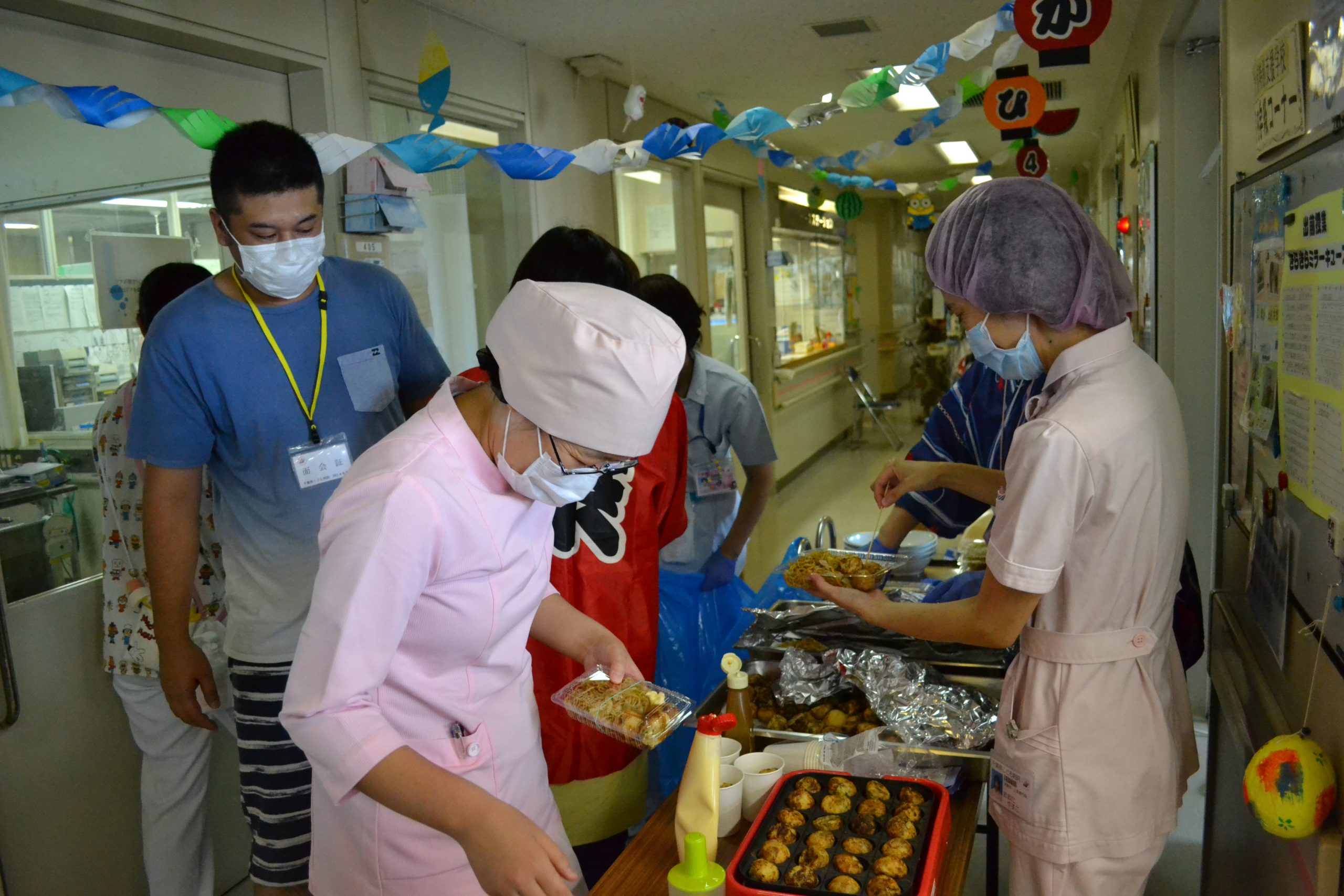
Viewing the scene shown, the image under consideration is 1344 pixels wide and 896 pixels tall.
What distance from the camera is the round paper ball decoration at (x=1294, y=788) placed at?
1177 mm

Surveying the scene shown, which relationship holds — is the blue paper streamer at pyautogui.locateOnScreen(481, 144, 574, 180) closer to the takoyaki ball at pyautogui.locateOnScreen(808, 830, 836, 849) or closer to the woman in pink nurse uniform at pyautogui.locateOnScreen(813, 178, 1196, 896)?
the woman in pink nurse uniform at pyautogui.locateOnScreen(813, 178, 1196, 896)

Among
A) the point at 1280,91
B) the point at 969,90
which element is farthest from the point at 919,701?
the point at 969,90

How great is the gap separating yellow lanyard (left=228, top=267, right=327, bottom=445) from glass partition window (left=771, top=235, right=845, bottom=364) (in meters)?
6.27

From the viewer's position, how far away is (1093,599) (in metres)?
1.42

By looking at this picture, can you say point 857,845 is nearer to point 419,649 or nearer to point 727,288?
point 419,649

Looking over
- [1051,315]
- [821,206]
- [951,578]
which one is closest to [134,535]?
[951,578]

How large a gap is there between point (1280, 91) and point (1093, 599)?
793mm

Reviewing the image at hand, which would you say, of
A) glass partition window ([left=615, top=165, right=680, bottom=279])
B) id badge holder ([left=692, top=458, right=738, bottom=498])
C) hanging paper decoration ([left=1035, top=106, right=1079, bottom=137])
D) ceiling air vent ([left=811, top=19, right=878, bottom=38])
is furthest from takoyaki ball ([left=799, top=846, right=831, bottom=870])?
glass partition window ([left=615, top=165, right=680, bottom=279])

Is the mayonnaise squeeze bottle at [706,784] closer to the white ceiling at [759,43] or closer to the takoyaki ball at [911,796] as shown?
the takoyaki ball at [911,796]

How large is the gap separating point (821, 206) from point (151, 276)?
28.3ft

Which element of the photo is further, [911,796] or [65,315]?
[65,315]

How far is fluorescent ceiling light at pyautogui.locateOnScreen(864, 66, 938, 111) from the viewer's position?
5.94 m

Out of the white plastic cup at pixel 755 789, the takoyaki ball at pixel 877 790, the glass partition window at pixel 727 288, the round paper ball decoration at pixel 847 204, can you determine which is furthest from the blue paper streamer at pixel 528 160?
the round paper ball decoration at pixel 847 204

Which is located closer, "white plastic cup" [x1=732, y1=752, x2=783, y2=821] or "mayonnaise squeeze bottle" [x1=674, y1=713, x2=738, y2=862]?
"mayonnaise squeeze bottle" [x1=674, y1=713, x2=738, y2=862]
